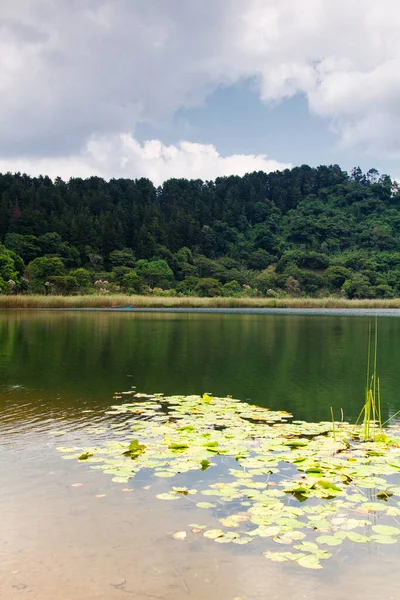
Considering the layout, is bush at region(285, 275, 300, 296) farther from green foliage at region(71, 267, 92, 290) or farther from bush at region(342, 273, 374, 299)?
green foliage at region(71, 267, 92, 290)

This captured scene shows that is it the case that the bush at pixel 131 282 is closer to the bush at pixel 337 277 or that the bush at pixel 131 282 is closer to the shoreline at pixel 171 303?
the shoreline at pixel 171 303

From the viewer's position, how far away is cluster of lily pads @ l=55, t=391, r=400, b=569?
4129mm

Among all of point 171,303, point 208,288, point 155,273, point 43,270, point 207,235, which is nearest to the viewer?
point 171,303

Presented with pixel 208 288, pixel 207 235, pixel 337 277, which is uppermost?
pixel 207 235

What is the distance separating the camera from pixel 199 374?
12391 mm

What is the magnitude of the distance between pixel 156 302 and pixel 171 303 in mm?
1350

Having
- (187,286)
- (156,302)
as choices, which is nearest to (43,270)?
→ (156,302)

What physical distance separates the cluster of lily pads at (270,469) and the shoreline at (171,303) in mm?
37419

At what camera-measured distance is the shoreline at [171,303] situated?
43.5 meters

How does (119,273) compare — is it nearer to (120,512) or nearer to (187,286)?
(187,286)

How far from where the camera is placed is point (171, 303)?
1950 inches

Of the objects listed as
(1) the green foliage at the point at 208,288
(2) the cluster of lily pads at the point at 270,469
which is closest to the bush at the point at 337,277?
(1) the green foliage at the point at 208,288

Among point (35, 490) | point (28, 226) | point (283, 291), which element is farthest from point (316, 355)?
point (28, 226)

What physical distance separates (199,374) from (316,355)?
5.22 m
